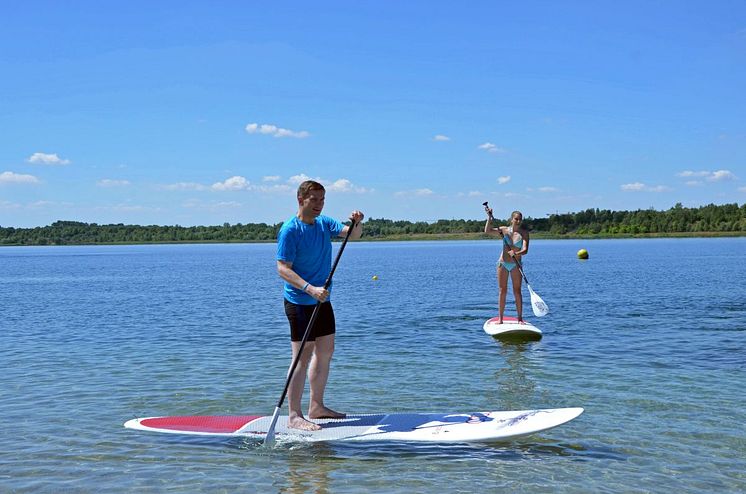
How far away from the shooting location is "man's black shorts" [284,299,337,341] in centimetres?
714

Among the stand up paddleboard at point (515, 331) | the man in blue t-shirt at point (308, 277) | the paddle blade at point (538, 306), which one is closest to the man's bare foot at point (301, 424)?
the man in blue t-shirt at point (308, 277)

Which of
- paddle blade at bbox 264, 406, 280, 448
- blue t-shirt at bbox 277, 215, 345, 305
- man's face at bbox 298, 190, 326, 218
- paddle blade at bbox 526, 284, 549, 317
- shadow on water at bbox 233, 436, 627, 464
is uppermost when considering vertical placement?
man's face at bbox 298, 190, 326, 218

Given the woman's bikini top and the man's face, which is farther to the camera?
the woman's bikini top

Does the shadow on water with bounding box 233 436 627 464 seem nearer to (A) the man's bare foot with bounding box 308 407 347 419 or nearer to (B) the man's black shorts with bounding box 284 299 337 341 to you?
(A) the man's bare foot with bounding box 308 407 347 419

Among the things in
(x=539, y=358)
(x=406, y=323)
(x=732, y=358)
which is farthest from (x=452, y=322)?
(x=732, y=358)

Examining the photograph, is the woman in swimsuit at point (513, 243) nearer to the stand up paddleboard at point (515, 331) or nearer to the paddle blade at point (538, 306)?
the stand up paddleboard at point (515, 331)

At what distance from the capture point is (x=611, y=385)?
10.1 m

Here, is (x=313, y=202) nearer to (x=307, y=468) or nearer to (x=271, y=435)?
(x=271, y=435)

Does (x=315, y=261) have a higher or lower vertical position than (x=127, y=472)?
higher

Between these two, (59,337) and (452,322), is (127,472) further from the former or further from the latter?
(452,322)

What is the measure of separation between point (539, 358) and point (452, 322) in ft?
20.8

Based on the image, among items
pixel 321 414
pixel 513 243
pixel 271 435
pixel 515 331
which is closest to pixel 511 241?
pixel 513 243

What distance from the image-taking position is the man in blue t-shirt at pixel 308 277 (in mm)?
6949

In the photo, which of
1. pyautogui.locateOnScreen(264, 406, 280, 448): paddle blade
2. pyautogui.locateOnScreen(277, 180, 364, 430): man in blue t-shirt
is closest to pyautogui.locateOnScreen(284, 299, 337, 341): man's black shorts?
pyautogui.locateOnScreen(277, 180, 364, 430): man in blue t-shirt
